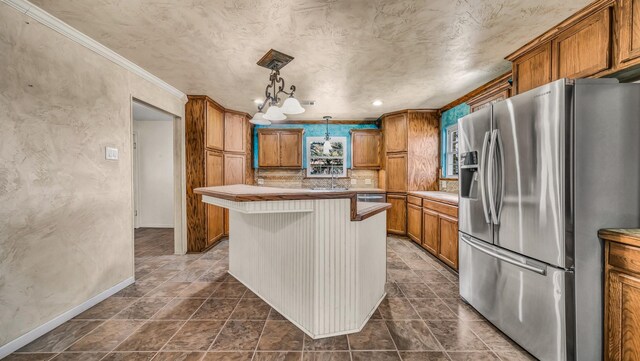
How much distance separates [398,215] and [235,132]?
141 inches

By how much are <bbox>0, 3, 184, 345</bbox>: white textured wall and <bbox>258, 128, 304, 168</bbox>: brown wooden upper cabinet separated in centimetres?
285

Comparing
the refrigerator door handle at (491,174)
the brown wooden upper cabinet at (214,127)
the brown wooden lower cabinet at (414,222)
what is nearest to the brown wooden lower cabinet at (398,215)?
the brown wooden lower cabinet at (414,222)

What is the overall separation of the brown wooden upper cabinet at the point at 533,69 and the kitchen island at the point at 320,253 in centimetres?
191

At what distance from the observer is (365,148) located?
5.45 m

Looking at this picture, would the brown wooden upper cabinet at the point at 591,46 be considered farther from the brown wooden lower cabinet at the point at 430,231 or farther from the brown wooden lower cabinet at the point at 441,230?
the brown wooden lower cabinet at the point at 430,231

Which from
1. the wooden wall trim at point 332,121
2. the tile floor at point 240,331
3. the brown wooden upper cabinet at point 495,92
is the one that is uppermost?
the wooden wall trim at point 332,121

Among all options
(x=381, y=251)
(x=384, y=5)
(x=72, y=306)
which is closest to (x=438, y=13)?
(x=384, y=5)

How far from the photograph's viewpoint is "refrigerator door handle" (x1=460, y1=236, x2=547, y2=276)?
5.33 feet

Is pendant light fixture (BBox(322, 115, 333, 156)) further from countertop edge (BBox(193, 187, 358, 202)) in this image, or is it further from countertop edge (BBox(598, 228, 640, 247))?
countertop edge (BBox(598, 228, 640, 247))

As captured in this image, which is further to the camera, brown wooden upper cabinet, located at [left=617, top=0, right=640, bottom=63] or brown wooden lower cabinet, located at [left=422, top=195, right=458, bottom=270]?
brown wooden lower cabinet, located at [left=422, top=195, right=458, bottom=270]

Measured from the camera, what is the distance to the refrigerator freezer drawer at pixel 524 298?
150cm

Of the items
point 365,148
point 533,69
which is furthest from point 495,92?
point 365,148

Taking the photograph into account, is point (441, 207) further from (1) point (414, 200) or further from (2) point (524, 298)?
(2) point (524, 298)

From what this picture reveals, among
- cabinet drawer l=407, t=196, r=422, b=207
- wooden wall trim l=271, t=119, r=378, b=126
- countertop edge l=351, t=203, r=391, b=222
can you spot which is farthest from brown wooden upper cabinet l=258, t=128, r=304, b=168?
countertop edge l=351, t=203, r=391, b=222
